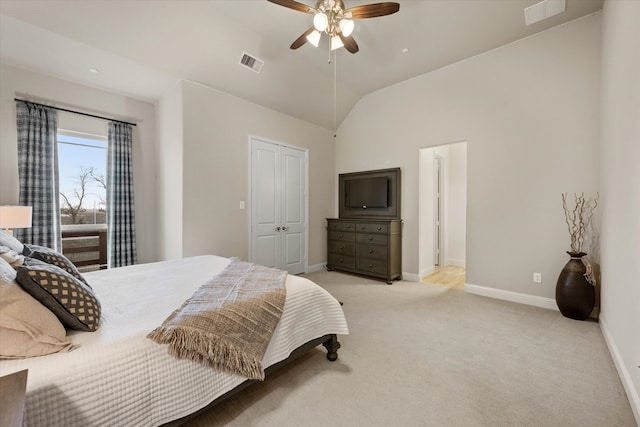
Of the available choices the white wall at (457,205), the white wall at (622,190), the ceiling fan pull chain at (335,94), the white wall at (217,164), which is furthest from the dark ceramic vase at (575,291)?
the white wall at (217,164)

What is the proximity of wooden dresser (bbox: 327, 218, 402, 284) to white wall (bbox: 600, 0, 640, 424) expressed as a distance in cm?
227

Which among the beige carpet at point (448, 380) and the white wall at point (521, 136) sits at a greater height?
the white wall at point (521, 136)

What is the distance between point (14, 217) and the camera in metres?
2.48

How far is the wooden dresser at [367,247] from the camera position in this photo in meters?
4.14

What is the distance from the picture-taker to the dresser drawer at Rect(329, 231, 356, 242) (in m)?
4.58

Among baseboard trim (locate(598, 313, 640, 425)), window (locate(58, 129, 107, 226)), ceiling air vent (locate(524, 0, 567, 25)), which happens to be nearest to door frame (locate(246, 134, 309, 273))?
window (locate(58, 129, 107, 226))

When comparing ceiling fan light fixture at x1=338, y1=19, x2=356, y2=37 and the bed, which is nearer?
the bed

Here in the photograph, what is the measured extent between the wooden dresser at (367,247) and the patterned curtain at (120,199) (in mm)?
3096

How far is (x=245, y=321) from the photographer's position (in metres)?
1.46

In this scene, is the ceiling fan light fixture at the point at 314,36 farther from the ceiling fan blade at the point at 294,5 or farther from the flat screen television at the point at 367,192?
the flat screen television at the point at 367,192

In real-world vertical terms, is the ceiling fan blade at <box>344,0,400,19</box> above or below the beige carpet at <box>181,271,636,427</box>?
above

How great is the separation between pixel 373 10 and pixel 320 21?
0.45 m

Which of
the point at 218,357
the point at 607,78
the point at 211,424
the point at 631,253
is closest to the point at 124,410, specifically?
the point at 218,357

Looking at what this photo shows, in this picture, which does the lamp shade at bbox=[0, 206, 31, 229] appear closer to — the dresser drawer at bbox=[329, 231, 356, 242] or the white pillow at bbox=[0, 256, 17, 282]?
the white pillow at bbox=[0, 256, 17, 282]
